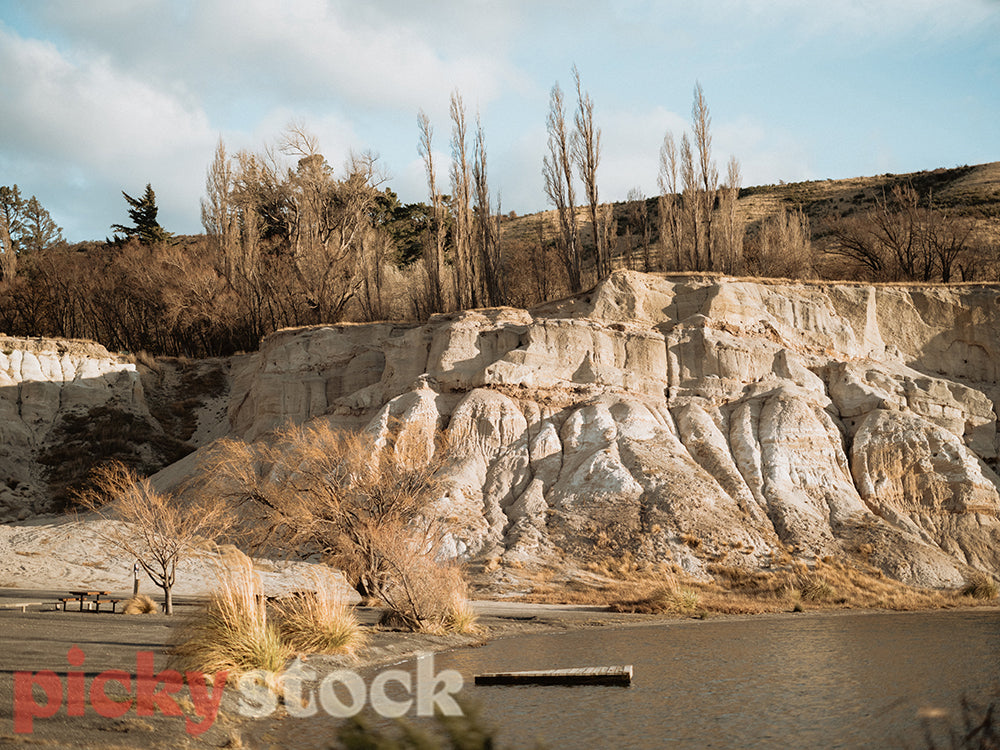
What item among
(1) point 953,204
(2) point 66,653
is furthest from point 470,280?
(1) point 953,204

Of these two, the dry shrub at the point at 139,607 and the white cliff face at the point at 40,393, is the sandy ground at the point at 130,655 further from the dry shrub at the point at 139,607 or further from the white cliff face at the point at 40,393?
the white cliff face at the point at 40,393

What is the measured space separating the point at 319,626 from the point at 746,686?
728cm

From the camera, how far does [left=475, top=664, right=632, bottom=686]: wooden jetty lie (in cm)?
1356

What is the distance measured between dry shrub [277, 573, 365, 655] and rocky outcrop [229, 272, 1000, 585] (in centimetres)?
1261

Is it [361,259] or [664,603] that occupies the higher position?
[361,259]

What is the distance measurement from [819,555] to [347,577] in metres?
15.6

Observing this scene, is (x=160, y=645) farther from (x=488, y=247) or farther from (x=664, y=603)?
(x=488, y=247)

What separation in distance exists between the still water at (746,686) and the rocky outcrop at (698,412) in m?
8.25

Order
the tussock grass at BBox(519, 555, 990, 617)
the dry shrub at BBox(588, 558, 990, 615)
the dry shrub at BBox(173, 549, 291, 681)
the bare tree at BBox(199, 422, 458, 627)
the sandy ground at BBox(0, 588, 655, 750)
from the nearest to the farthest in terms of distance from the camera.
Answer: the sandy ground at BBox(0, 588, 655, 750)
the dry shrub at BBox(173, 549, 291, 681)
the bare tree at BBox(199, 422, 458, 627)
the tussock grass at BBox(519, 555, 990, 617)
the dry shrub at BBox(588, 558, 990, 615)

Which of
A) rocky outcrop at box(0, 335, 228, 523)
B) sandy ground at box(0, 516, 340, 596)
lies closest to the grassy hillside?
rocky outcrop at box(0, 335, 228, 523)

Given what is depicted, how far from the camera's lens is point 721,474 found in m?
31.2

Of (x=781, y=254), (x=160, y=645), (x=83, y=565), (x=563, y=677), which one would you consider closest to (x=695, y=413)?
(x=781, y=254)

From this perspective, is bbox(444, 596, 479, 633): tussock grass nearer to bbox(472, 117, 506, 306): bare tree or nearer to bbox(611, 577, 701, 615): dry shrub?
bbox(611, 577, 701, 615): dry shrub

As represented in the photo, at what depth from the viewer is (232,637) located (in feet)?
40.3
